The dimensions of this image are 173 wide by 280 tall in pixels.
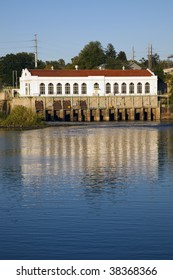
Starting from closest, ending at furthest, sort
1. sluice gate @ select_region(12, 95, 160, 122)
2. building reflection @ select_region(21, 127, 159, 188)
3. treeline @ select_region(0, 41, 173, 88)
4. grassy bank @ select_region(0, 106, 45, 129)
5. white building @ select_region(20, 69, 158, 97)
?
building reflection @ select_region(21, 127, 159, 188) < grassy bank @ select_region(0, 106, 45, 129) < sluice gate @ select_region(12, 95, 160, 122) < white building @ select_region(20, 69, 158, 97) < treeline @ select_region(0, 41, 173, 88)

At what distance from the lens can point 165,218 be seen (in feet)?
81.5

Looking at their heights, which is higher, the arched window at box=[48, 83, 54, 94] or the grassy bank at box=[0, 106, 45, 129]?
the arched window at box=[48, 83, 54, 94]

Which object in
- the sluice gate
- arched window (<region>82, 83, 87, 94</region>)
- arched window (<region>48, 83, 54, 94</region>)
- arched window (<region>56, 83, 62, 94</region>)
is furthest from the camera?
arched window (<region>82, 83, 87, 94</region>)

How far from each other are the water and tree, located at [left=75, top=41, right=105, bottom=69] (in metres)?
102

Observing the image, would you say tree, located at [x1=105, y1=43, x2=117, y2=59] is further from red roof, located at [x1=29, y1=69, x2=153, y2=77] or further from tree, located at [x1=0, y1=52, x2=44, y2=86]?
red roof, located at [x1=29, y1=69, x2=153, y2=77]

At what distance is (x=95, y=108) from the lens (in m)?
112

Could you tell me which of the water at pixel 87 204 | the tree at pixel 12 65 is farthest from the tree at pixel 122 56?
the water at pixel 87 204

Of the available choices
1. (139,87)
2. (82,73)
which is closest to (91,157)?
(82,73)

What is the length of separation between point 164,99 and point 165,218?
9271 centimetres

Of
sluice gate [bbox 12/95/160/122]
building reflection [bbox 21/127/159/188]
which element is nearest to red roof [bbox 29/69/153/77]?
sluice gate [bbox 12/95/160/122]

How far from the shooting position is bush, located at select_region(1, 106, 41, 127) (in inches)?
3519
